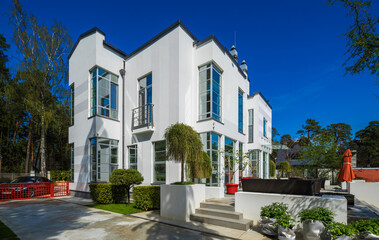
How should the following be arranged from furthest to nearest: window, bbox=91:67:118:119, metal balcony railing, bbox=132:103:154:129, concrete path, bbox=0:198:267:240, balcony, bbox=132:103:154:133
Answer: window, bbox=91:67:118:119
metal balcony railing, bbox=132:103:154:129
balcony, bbox=132:103:154:133
concrete path, bbox=0:198:267:240

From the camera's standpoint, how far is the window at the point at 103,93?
11.9 meters

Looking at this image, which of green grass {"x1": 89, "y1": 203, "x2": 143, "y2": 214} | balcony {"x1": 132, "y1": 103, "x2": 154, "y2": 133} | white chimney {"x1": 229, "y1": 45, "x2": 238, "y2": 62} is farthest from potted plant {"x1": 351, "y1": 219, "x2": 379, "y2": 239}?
white chimney {"x1": 229, "y1": 45, "x2": 238, "y2": 62}

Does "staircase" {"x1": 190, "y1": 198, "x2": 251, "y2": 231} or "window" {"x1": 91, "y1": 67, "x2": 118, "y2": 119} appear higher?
"window" {"x1": 91, "y1": 67, "x2": 118, "y2": 119}

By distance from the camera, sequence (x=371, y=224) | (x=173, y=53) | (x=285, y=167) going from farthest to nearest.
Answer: (x=285, y=167) → (x=173, y=53) → (x=371, y=224)

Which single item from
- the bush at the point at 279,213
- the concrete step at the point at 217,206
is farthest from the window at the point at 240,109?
the bush at the point at 279,213

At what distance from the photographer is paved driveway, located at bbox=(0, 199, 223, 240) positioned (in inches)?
212

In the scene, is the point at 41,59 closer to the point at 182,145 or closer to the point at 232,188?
the point at 182,145

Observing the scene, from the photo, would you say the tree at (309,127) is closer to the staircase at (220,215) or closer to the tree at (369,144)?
the tree at (369,144)

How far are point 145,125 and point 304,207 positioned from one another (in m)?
7.61

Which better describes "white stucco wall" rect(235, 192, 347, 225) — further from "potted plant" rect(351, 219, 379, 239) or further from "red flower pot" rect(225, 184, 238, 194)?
"red flower pot" rect(225, 184, 238, 194)

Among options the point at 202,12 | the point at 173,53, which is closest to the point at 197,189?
the point at 173,53

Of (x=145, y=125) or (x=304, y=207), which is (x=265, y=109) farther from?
(x=304, y=207)

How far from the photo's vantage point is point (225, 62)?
1192 cm

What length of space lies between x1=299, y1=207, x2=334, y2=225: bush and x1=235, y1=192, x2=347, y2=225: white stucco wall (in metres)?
0.22
